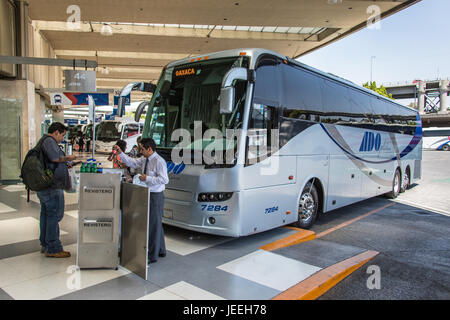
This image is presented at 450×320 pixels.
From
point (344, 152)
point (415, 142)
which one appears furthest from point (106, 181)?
point (415, 142)

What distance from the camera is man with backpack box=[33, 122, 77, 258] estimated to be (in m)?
4.91

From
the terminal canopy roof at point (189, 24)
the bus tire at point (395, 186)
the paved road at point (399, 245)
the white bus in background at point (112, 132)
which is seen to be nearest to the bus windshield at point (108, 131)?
the white bus in background at point (112, 132)

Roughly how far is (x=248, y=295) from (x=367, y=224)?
17.3 ft

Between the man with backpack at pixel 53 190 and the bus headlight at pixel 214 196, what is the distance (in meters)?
2.04

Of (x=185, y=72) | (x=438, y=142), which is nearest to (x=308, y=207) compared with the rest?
(x=185, y=72)

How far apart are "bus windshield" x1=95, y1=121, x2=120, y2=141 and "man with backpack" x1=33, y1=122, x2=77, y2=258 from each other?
26165 millimetres

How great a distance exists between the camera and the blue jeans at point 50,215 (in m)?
4.96

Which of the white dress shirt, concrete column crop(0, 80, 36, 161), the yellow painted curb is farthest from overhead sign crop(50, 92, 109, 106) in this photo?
the yellow painted curb

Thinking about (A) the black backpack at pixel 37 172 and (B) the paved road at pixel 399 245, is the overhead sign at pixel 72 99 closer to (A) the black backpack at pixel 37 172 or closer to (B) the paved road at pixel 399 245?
(A) the black backpack at pixel 37 172

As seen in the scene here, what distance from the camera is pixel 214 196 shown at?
18.6 feet

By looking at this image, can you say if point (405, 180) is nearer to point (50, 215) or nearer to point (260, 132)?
point (260, 132)

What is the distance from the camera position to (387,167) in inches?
444

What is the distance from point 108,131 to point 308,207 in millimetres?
26711

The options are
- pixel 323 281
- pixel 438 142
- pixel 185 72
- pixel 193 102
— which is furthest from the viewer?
pixel 438 142
